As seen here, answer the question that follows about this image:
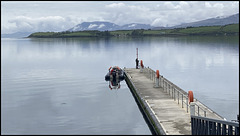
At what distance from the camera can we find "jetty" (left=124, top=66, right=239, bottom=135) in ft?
71.4

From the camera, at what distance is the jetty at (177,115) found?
21.8 m

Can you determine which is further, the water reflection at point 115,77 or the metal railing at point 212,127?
the water reflection at point 115,77

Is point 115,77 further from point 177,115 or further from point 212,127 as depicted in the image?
point 212,127

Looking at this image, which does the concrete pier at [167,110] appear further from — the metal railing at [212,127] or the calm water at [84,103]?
the calm water at [84,103]

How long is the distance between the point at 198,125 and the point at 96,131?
11435 millimetres

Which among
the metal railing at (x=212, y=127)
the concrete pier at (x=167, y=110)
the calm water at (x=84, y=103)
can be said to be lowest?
the calm water at (x=84, y=103)

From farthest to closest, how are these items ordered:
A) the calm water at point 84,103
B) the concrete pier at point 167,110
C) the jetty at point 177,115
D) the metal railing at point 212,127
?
1. the calm water at point 84,103
2. the concrete pier at point 167,110
3. the jetty at point 177,115
4. the metal railing at point 212,127

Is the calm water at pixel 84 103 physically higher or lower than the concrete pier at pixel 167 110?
lower

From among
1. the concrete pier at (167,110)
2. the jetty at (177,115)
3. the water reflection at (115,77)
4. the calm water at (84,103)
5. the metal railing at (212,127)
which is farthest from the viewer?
the water reflection at (115,77)

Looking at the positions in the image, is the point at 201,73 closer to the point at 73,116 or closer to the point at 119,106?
the point at 119,106

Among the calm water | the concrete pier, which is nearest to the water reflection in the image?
the calm water

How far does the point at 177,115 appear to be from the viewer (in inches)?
1167

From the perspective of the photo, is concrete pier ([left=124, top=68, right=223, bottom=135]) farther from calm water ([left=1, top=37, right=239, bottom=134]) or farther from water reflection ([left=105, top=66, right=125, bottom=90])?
water reflection ([left=105, top=66, right=125, bottom=90])

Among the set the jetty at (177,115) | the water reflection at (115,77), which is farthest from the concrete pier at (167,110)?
the water reflection at (115,77)
